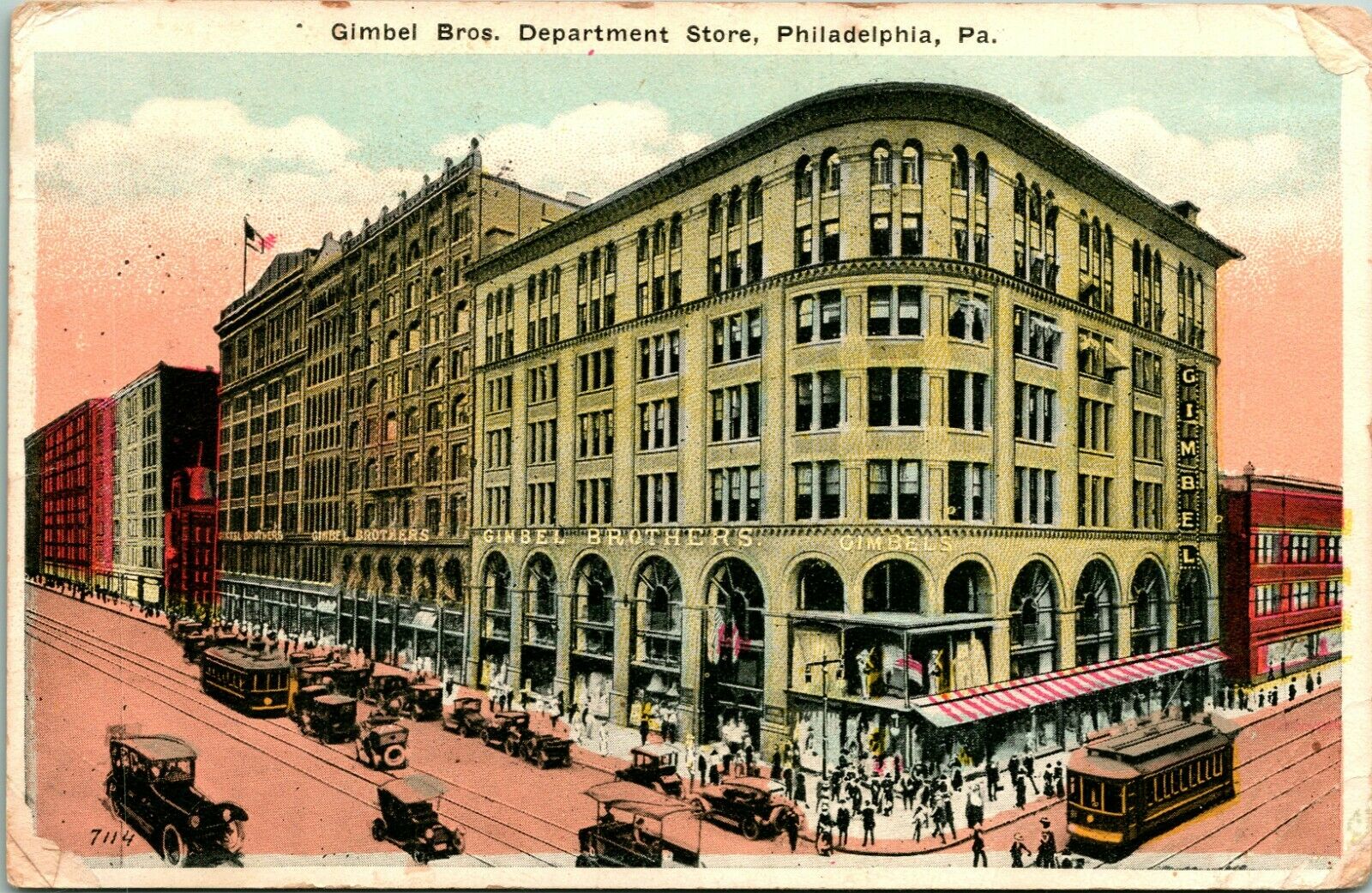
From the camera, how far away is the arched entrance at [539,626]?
21.2 meters

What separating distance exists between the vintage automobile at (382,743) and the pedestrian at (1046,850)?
11908 mm

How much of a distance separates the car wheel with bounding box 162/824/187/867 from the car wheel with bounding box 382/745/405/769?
3671mm

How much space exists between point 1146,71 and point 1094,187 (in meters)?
2.23

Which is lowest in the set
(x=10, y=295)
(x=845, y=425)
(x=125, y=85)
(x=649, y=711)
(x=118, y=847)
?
(x=118, y=847)

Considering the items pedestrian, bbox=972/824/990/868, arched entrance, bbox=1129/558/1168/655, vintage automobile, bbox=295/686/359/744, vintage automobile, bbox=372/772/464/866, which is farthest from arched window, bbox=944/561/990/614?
vintage automobile, bbox=295/686/359/744

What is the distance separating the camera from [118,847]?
17984 millimetres

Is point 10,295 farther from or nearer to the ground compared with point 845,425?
farther from the ground

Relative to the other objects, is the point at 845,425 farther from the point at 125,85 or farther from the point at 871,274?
the point at 125,85

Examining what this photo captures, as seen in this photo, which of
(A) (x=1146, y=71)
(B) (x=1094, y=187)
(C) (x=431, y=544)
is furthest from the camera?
(C) (x=431, y=544)

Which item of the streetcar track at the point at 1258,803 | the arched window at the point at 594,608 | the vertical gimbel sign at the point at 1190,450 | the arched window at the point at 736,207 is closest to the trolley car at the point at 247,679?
the arched window at the point at 594,608

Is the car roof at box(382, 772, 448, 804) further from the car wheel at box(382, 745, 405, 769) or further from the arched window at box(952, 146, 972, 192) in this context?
the arched window at box(952, 146, 972, 192)

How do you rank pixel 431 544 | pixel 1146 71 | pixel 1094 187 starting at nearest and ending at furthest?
pixel 1146 71 → pixel 1094 187 → pixel 431 544

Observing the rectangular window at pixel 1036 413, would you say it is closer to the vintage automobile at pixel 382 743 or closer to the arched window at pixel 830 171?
the arched window at pixel 830 171

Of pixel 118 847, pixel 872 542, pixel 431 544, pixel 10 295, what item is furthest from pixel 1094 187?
pixel 118 847
